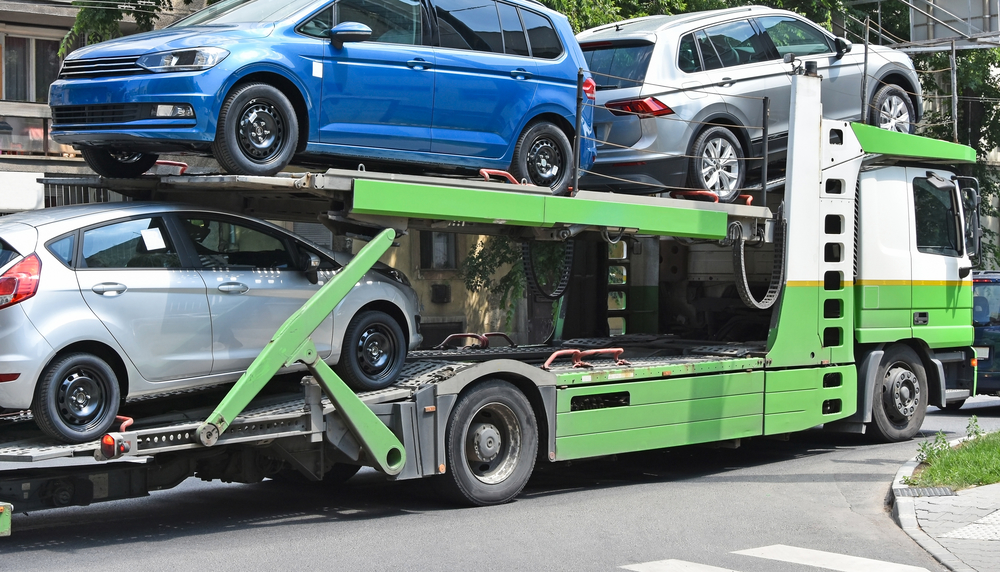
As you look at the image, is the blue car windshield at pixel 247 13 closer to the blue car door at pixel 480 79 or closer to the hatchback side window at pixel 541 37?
the blue car door at pixel 480 79

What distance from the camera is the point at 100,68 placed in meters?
7.71

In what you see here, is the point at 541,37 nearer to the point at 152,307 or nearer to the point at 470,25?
the point at 470,25

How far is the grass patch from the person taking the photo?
8852mm

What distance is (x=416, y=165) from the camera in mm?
8891

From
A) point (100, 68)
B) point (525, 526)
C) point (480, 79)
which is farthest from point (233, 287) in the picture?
point (480, 79)

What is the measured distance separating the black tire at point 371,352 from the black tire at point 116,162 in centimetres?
186

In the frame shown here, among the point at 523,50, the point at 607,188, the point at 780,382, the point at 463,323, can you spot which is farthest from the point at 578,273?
the point at 463,323

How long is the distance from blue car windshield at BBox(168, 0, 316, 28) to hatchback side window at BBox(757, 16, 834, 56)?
5.19m

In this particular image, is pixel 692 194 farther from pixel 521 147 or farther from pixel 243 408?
pixel 243 408

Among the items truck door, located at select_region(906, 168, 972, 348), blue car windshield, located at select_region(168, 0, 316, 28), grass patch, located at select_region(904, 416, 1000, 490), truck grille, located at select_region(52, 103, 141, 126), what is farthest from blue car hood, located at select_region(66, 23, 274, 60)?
truck door, located at select_region(906, 168, 972, 348)

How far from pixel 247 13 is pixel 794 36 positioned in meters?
5.79

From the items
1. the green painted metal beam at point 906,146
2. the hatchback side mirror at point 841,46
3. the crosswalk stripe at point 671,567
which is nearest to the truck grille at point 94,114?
the crosswalk stripe at point 671,567

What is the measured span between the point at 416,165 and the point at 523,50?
1429 mm

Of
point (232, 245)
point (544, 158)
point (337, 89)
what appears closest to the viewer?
point (232, 245)
